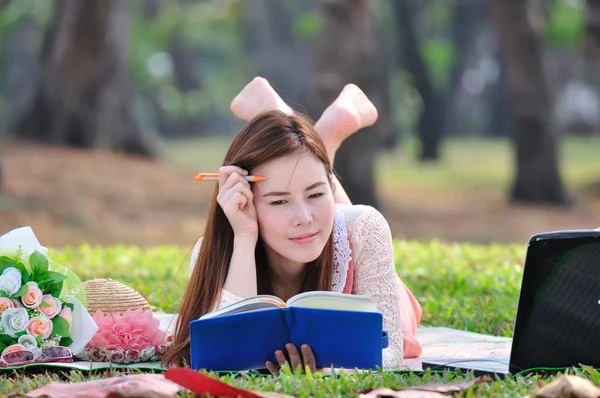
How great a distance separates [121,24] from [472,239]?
6.57 m

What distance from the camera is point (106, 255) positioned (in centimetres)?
816

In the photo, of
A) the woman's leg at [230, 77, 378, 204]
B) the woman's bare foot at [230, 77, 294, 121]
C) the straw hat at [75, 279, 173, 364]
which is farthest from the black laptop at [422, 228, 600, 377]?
the woman's bare foot at [230, 77, 294, 121]

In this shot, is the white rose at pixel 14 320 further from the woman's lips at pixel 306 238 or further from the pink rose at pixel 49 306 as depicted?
the woman's lips at pixel 306 238

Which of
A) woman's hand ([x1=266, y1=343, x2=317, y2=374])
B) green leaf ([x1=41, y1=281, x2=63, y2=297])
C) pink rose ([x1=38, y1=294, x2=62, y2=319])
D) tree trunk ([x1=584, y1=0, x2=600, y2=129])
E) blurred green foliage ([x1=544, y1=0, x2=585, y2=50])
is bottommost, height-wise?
woman's hand ([x1=266, y1=343, x2=317, y2=374])

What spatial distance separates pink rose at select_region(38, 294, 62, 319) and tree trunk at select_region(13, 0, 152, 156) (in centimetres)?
1163

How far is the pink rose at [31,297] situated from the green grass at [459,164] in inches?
527

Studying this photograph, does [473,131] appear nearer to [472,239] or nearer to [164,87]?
[164,87]

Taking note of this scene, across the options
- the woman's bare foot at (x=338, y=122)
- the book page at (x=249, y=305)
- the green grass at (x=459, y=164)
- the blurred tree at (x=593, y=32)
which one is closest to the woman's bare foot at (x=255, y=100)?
the woman's bare foot at (x=338, y=122)

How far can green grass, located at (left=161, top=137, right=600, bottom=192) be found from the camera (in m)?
20.7

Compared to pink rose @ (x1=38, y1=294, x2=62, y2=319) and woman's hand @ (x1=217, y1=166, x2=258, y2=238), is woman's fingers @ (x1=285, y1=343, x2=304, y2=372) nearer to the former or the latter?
woman's hand @ (x1=217, y1=166, x2=258, y2=238)

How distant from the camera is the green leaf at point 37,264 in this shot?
420cm

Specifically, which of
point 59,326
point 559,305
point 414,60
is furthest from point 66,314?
point 414,60

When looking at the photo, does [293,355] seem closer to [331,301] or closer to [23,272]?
[331,301]

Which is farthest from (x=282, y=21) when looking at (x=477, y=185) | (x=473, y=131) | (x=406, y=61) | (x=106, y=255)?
(x=106, y=255)
